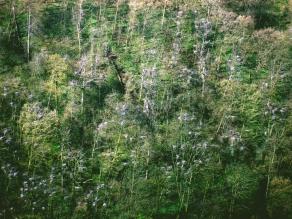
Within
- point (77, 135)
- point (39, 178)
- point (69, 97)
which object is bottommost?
point (39, 178)

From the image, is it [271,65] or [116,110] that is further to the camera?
[271,65]

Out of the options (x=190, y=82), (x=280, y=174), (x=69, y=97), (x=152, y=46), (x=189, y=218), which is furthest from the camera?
(x=152, y=46)

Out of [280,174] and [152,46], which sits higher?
[152,46]

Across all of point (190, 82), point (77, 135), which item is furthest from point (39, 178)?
point (190, 82)

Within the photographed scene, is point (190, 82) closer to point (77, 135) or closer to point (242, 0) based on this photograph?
point (77, 135)

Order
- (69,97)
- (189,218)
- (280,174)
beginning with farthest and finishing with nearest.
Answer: (69,97) < (280,174) < (189,218)

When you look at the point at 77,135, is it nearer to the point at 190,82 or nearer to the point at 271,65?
the point at 190,82

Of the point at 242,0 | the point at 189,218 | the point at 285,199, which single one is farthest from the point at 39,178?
the point at 242,0
